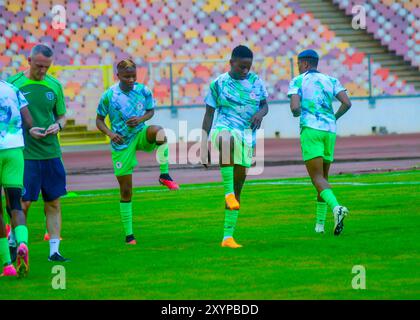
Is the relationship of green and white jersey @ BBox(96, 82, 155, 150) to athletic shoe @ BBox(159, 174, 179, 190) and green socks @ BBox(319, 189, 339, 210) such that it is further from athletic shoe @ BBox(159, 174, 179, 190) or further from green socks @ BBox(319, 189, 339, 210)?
green socks @ BBox(319, 189, 339, 210)

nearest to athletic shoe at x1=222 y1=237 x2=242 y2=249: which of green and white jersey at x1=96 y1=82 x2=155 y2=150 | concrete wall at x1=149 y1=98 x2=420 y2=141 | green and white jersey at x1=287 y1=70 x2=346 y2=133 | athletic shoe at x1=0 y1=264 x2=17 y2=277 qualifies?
green and white jersey at x1=96 y1=82 x2=155 y2=150

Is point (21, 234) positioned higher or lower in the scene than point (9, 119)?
lower

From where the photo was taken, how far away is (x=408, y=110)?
37094 mm

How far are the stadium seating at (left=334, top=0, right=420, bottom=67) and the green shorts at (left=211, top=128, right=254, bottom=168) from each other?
2787 cm

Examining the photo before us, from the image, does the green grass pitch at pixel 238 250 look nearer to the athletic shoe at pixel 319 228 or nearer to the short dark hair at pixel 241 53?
the athletic shoe at pixel 319 228

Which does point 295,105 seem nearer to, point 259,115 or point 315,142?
point 315,142

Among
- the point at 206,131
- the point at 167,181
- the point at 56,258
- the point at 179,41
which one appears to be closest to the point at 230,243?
the point at 206,131

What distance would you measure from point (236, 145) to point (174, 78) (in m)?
23.6

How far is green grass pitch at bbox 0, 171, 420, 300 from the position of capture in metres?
9.78

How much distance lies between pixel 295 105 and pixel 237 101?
961 millimetres

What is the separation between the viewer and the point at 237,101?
12.5 meters

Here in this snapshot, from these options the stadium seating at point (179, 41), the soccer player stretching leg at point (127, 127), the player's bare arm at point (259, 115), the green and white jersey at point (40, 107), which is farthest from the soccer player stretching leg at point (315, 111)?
the stadium seating at point (179, 41)

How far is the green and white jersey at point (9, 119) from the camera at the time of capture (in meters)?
10.5
